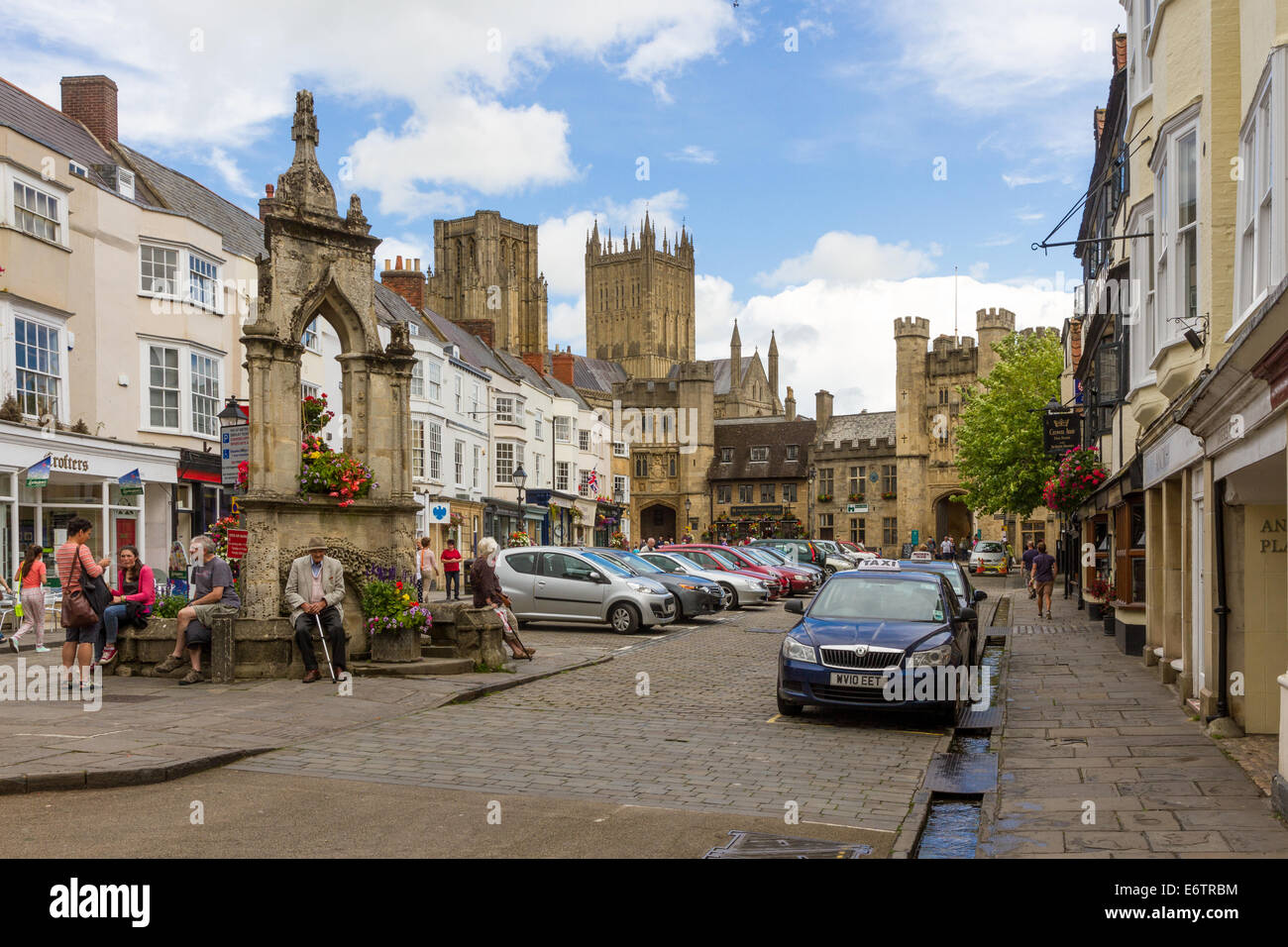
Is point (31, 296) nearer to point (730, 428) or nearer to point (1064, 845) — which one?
point (1064, 845)

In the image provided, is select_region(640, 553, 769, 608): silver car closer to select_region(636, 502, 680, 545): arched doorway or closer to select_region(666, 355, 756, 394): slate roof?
select_region(636, 502, 680, 545): arched doorway

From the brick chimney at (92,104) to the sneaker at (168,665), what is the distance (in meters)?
20.6

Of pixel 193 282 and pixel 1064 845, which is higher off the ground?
pixel 193 282

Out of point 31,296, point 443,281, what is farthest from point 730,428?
point 31,296

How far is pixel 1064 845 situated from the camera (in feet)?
21.2

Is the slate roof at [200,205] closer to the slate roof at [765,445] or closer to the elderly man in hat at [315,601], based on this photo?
the elderly man in hat at [315,601]

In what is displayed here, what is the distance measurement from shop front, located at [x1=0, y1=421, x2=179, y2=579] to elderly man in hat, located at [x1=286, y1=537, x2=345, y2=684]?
11.3 metres

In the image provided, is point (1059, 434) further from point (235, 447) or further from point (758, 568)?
point (235, 447)

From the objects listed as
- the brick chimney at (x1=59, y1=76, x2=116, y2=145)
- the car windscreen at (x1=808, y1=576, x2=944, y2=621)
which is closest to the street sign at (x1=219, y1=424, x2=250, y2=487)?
the car windscreen at (x1=808, y1=576, x2=944, y2=621)

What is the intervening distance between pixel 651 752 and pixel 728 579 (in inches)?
722

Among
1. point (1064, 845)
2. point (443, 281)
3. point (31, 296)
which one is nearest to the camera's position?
point (1064, 845)

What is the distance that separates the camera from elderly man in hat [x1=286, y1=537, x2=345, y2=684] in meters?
12.4

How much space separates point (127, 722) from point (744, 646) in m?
11.2

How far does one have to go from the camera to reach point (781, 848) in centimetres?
630
